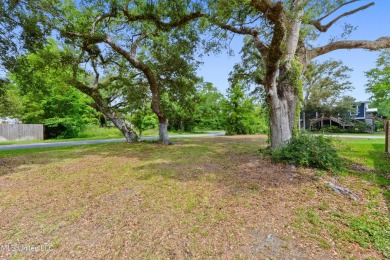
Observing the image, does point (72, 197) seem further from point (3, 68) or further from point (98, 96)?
point (98, 96)

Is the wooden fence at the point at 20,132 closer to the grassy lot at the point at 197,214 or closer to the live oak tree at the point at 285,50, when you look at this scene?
the grassy lot at the point at 197,214

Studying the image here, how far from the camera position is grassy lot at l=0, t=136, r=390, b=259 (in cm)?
230

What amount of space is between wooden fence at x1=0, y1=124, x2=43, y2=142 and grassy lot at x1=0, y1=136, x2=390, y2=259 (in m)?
14.7

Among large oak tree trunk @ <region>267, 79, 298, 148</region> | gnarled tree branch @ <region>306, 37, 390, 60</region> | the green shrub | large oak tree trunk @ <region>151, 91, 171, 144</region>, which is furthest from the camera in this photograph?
large oak tree trunk @ <region>151, 91, 171, 144</region>

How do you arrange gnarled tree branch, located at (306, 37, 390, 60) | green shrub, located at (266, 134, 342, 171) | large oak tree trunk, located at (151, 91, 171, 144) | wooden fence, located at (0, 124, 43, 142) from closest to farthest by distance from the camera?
green shrub, located at (266, 134, 342, 171) < gnarled tree branch, located at (306, 37, 390, 60) < large oak tree trunk, located at (151, 91, 171, 144) < wooden fence, located at (0, 124, 43, 142)

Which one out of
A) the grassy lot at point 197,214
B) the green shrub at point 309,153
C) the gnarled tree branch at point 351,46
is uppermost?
the gnarled tree branch at point 351,46

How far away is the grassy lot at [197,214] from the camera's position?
7.56ft

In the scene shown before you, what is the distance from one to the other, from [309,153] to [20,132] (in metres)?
20.1

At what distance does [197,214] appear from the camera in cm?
298

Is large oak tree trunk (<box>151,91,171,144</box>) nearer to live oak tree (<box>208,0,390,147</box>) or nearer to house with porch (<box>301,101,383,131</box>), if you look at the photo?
live oak tree (<box>208,0,390,147</box>)

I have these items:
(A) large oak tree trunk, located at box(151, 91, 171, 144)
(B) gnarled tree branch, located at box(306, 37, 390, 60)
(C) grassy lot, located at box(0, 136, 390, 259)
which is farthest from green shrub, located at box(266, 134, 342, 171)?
(A) large oak tree trunk, located at box(151, 91, 171, 144)

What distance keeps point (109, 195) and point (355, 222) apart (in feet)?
12.5

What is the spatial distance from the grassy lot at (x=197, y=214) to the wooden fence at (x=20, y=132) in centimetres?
1474

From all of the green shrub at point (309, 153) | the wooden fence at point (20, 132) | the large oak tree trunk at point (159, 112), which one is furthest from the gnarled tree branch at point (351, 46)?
the wooden fence at point (20, 132)
